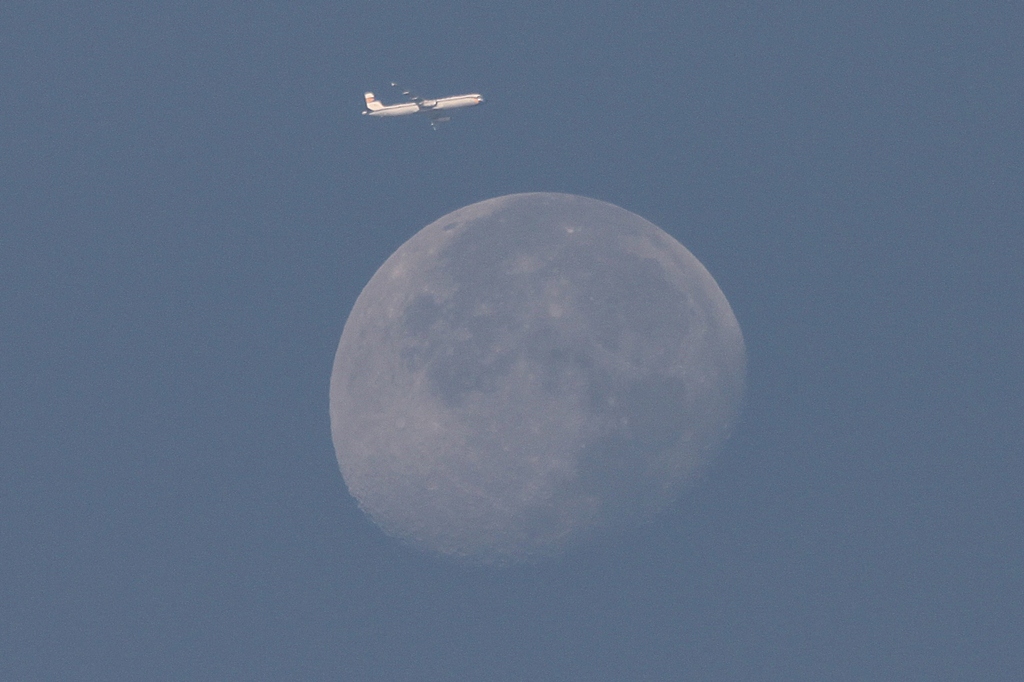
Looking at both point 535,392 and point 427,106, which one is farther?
point 427,106

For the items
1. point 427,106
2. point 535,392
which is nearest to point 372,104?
point 427,106

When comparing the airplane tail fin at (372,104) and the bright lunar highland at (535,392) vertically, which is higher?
the airplane tail fin at (372,104)

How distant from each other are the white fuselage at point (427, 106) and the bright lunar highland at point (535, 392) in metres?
34.3

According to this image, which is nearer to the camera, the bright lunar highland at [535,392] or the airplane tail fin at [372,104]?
the bright lunar highland at [535,392]

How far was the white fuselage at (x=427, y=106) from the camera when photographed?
175750mm

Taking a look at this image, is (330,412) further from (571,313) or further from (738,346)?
(738,346)

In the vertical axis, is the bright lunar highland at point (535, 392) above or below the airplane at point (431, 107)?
below

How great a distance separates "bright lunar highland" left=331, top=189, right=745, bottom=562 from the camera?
134250 mm

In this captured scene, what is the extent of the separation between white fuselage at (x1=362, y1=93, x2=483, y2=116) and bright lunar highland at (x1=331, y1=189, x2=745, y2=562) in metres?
34.3

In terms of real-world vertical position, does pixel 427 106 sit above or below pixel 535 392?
above

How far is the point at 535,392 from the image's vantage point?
441 feet

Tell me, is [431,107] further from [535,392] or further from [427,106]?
[535,392]

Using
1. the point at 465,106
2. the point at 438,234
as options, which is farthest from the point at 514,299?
the point at 465,106

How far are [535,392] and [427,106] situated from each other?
55428 millimetres
